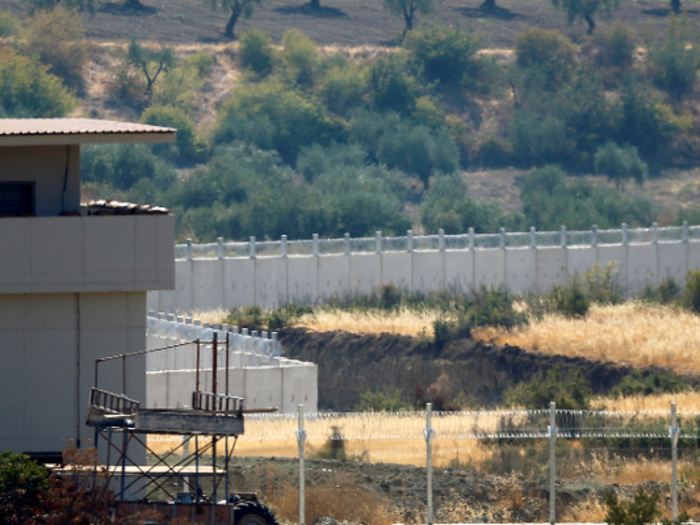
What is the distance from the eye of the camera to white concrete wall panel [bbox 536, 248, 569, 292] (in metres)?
44.9

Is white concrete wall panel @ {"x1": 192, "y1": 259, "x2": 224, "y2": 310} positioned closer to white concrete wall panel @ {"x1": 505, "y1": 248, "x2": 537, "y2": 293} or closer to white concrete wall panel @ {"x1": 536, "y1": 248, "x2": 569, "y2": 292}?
white concrete wall panel @ {"x1": 505, "y1": 248, "x2": 537, "y2": 293}

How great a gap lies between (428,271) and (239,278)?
6616mm

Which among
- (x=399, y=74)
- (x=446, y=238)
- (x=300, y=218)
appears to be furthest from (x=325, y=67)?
(x=446, y=238)

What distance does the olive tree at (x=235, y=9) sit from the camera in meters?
99.9

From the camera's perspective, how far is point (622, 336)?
35844 mm

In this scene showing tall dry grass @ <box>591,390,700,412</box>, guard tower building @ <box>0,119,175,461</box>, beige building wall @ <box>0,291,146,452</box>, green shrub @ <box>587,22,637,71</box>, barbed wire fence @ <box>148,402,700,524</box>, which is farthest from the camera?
green shrub @ <box>587,22,637,71</box>

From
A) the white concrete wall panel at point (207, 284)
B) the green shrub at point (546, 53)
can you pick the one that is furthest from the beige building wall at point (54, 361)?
the green shrub at point (546, 53)

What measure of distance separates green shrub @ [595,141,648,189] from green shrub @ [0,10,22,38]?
4165 centimetres

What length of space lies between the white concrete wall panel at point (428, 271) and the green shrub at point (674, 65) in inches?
2123

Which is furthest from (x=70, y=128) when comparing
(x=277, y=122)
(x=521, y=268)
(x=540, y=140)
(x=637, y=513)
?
(x=540, y=140)

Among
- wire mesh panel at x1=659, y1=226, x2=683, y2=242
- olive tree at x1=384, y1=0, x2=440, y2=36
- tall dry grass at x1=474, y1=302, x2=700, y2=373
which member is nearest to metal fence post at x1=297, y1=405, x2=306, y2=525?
tall dry grass at x1=474, y1=302, x2=700, y2=373

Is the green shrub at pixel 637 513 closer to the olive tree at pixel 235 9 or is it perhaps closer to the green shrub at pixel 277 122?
the green shrub at pixel 277 122

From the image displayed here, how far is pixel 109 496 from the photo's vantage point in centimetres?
1364

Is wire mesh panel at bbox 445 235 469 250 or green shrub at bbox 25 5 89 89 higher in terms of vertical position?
green shrub at bbox 25 5 89 89
